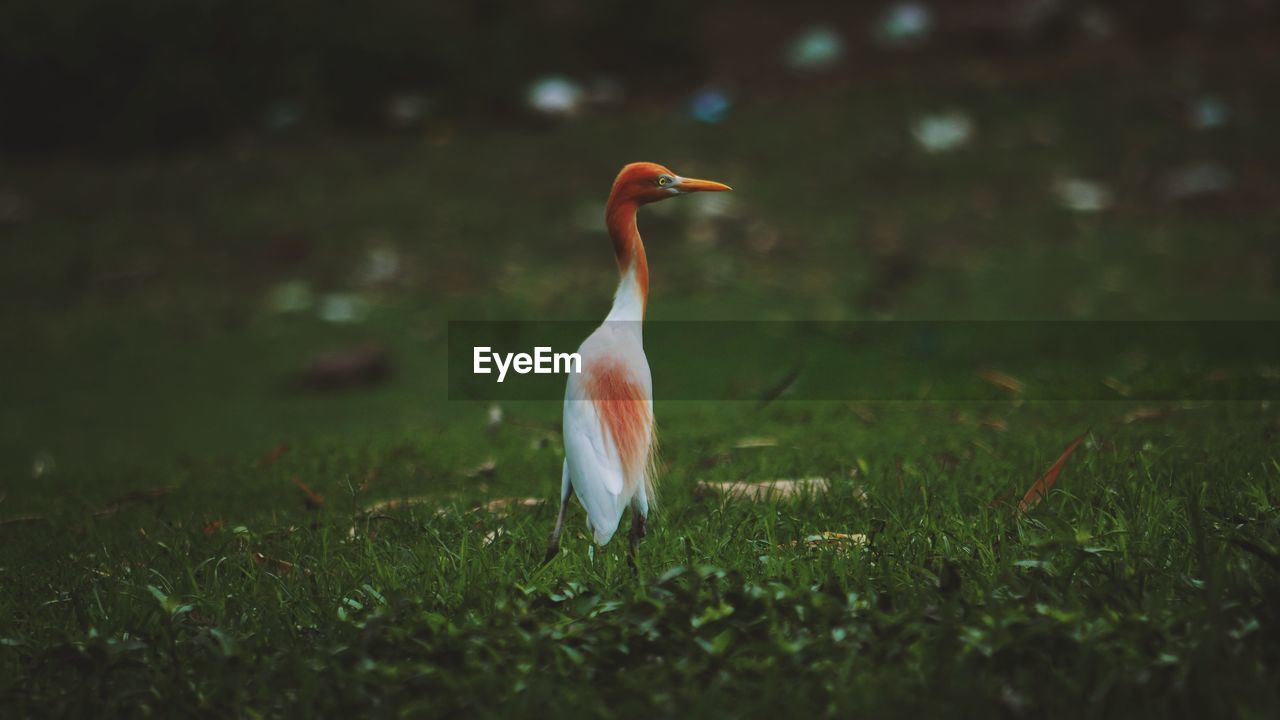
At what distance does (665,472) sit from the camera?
395 cm

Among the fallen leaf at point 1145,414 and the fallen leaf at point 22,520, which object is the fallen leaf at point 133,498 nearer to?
the fallen leaf at point 22,520

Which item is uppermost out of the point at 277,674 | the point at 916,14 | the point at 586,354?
the point at 916,14

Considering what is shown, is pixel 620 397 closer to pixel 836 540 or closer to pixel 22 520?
pixel 836 540

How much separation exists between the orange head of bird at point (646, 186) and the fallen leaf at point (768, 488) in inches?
40.7

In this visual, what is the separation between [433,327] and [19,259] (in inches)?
177

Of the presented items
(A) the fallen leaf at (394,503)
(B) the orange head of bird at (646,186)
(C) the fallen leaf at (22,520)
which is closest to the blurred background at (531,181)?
(C) the fallen leaf at (22,520)

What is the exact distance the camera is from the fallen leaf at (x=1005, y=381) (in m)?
5.44

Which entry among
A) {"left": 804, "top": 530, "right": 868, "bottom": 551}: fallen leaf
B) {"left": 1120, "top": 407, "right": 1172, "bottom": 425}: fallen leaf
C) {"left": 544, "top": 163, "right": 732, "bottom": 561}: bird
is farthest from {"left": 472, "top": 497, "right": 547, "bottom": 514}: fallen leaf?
{"left": 1120, "top": 407, "right": 1172, "bottom": 425}: fallen leaf

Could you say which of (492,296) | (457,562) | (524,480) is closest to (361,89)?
(492,296)

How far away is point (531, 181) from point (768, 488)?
7.65 m

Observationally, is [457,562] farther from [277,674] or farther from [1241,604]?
[1241,604]

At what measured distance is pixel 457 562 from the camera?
2.93 meters

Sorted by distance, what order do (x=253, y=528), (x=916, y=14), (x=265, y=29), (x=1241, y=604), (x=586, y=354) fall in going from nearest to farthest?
(x=1241, y=604)
(x=586, y=354)
(x=253, y=528)
(x=265, y=29)
(x=916, y=14)

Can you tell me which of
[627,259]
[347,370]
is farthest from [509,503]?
[347,370]
